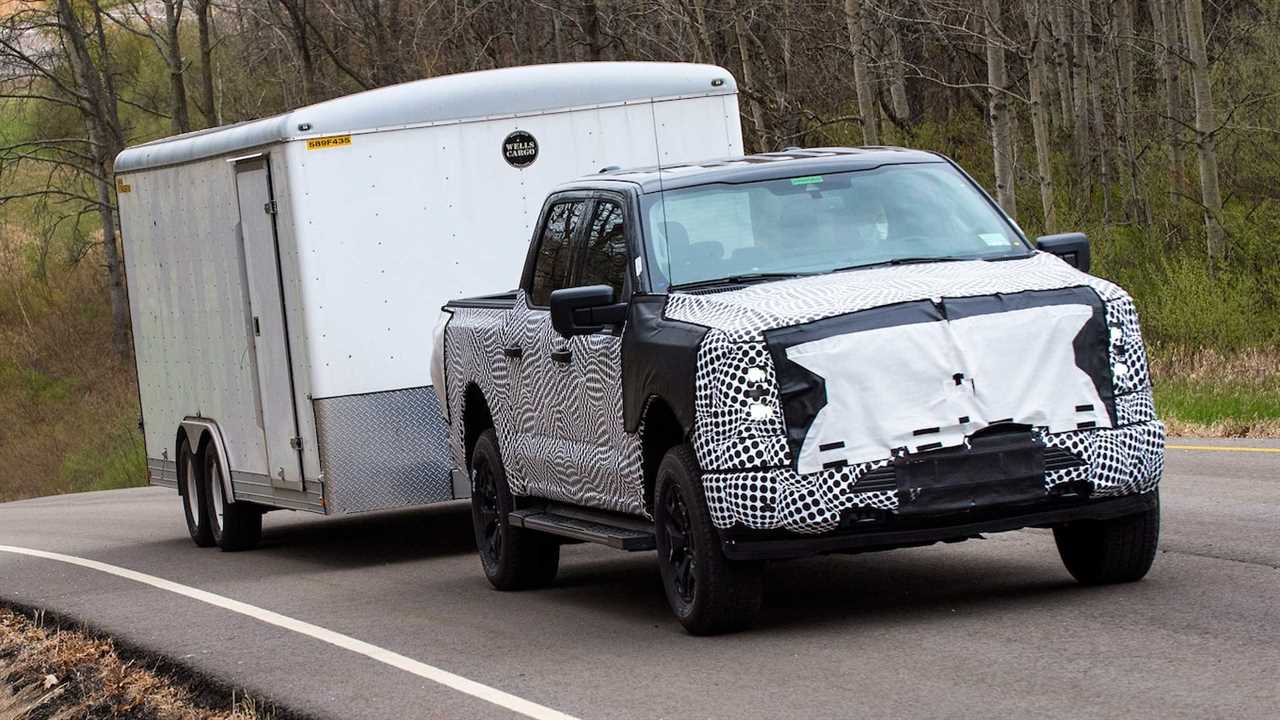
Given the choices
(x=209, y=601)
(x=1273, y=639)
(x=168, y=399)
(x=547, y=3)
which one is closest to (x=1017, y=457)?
(x=1273, y=639)

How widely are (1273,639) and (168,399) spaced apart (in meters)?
11.3

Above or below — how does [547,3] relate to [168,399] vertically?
above

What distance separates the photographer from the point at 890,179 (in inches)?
381

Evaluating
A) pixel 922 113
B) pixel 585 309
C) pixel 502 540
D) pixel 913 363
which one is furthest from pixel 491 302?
pixel 922 113

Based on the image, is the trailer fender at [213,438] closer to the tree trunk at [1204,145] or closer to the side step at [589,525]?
the side step at [589,525]

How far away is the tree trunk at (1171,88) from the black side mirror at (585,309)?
19.3 m

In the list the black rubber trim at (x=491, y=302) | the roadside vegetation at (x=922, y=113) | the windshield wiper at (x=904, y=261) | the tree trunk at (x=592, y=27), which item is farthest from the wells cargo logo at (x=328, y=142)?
the tree trunk at (x=592, y=27)

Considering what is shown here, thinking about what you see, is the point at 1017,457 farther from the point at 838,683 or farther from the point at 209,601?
the point at 209,601

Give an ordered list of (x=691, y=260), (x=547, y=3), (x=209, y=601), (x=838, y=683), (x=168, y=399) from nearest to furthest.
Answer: (x=838, y=683), (x=691, y=260), (x=209, y=601), (x=168, y=399), (x=547, y=3)

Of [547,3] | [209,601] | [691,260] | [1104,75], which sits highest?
[547,3]

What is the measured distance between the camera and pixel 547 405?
1049cm

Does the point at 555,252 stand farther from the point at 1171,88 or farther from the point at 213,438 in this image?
the point at 1171,88

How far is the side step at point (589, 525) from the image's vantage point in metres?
9.06

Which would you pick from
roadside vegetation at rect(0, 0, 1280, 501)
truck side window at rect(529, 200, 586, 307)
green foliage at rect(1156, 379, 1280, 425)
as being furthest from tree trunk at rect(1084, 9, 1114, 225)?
truck side window at rect(529, 200, 586, 307)
